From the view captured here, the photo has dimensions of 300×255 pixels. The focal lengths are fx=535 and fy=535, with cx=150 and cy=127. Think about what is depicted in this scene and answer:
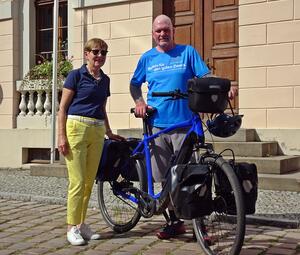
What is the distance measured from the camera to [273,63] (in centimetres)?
859

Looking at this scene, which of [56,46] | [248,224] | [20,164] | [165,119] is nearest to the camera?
[165,119]

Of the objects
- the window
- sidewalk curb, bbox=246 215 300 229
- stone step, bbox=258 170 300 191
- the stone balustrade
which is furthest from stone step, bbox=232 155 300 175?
the window

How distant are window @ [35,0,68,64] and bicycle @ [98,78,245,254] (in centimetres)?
672

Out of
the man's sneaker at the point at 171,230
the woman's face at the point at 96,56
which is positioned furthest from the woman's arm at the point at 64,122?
the man's sneaker at the point at 171,230

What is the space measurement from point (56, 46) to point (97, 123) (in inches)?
233

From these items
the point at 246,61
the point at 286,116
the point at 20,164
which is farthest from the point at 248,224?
the point at 20,164

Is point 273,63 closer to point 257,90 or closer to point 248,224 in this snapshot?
point 257,90

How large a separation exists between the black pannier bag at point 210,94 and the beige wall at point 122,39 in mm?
5966

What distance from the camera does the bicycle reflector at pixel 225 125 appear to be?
4.11m

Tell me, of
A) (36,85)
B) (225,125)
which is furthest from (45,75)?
(225,125)

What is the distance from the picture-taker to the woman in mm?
4699

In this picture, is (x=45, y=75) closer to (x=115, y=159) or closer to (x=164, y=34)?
(x=115, y=159)

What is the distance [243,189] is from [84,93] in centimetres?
171

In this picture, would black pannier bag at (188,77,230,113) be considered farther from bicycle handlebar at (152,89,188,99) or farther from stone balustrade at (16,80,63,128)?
stone balustrade at (16,80,63,128)
